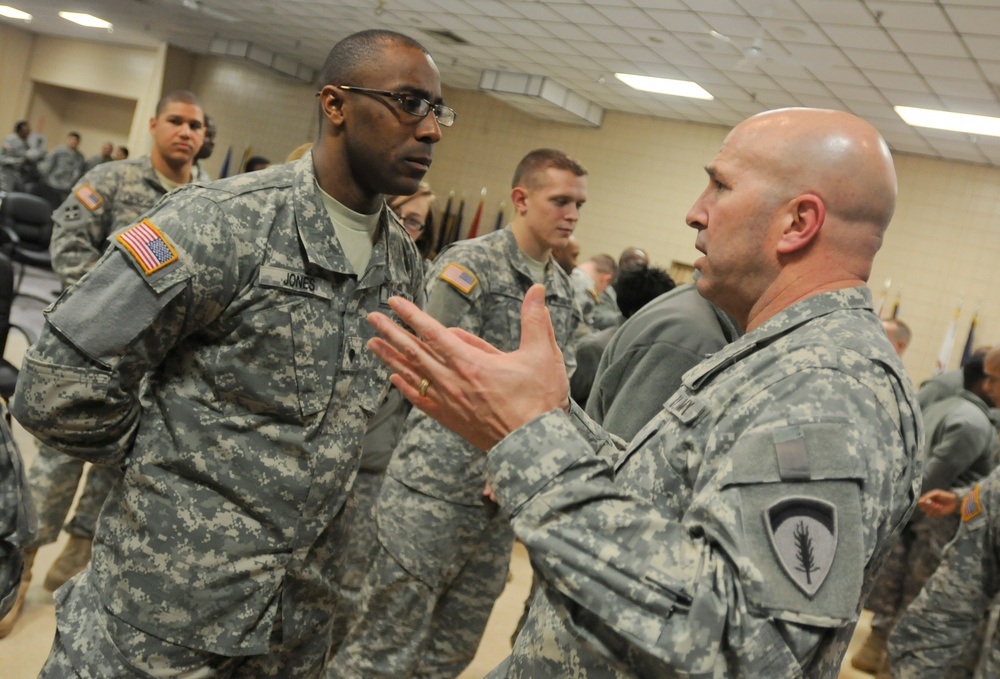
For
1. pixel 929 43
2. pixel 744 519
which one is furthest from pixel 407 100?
pixel 929 43

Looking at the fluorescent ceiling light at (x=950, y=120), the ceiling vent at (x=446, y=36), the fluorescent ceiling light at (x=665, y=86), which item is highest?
the fluorescent ceiling light at (x=950, y=120)

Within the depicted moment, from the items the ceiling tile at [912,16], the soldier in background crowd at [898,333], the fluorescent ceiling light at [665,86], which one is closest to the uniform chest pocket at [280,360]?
the soldier in background crowd at [898,333]

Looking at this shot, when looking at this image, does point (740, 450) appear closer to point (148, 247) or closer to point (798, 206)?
point (798, 206)

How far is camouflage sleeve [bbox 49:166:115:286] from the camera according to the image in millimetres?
3824

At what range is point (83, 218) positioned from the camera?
3.85 meters

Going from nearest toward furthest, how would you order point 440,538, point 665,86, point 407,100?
point 407,100
point 440,538
point 665,86

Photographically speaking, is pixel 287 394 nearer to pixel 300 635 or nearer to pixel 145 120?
pixel 300 635

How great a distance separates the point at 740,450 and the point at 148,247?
3.59 feet

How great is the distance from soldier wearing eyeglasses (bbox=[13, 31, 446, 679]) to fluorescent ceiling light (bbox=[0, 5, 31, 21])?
16.7 m

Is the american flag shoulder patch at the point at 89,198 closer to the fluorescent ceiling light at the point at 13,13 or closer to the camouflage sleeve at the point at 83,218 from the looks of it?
the camouflage sleeve at the point at 83,218

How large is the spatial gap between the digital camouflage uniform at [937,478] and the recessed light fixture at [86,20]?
576 inches

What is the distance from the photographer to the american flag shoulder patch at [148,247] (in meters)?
1.46

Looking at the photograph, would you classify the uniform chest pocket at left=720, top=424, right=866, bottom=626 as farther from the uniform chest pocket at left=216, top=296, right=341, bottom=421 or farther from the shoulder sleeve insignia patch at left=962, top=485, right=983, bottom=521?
the shoulder sleeve insignia patch at left=962, top=485, right=983, bottom=521

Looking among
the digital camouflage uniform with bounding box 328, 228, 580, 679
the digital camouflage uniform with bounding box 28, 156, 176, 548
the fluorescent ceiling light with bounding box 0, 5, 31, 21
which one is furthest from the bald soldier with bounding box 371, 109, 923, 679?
the fluorescent ceiling light with bounding box 0, 5, 31, 21
